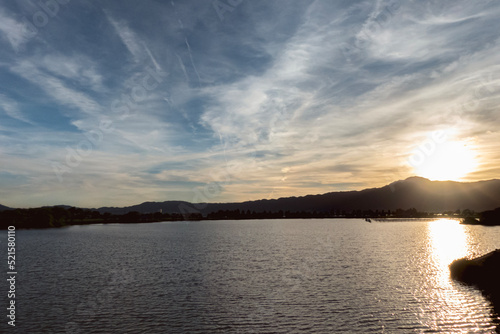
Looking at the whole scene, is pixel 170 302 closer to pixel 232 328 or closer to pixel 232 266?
pixel 232 328

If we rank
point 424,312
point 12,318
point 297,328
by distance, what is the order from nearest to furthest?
1. point 297,328
2. point 12,318
3. point 424,312

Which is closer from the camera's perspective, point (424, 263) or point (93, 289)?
point (93, 289)

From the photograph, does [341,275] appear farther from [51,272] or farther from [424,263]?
[51,272]

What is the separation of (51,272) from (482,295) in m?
86.2

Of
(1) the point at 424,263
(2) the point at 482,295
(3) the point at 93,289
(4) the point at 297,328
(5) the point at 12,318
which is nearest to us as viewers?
(4) the point at 297,328

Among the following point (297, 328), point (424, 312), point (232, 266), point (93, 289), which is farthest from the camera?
point (232, 266)

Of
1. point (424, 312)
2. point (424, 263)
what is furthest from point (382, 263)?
point (424, 312)

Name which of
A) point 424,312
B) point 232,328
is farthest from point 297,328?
point 424,312

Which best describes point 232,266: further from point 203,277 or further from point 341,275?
point 341,275

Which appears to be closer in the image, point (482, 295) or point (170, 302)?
point (170, 302)

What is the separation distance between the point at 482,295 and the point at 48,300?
70.1 meters

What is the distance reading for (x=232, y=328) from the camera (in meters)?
41.1

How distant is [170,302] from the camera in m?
51.9

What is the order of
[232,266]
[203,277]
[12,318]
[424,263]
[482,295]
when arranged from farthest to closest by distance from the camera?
1. [424,263]
2. [232,266]
3. [203,277]
4. [482,295]
5. [12,318]
